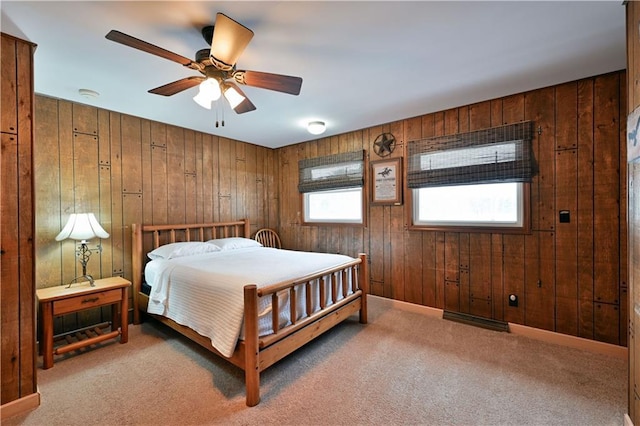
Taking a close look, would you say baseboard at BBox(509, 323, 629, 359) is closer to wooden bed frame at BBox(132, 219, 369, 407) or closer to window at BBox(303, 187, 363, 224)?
wooden bed frame at BBox(132, 219, 369, 407)

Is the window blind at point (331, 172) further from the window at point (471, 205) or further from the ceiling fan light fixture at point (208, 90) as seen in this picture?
the ceiling fan light fixture at point (208, 90)

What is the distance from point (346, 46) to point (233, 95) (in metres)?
0.89

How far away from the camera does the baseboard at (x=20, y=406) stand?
1.69m

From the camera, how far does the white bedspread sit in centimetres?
200

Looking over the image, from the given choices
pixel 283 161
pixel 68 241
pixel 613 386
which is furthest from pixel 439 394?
pixel 283 161

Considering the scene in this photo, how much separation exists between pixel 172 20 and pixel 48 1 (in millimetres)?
623

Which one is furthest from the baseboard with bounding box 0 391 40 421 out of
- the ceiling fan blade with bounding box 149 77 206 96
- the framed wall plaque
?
the framed wall plaque

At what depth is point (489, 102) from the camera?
2.91 meters

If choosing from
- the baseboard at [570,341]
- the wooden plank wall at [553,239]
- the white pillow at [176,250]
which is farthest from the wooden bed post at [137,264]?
the baseboard at [570,341]

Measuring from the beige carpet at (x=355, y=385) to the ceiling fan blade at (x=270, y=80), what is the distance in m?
2.14

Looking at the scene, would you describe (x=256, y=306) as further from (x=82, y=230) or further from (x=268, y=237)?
(x=268, y=237)

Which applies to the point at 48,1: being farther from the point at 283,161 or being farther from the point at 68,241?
the point at 283,161

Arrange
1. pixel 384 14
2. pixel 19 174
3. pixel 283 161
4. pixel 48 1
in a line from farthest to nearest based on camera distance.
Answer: pixel 283 161 < pixel 19 174 < pixel 384 14 < pixel 48 1

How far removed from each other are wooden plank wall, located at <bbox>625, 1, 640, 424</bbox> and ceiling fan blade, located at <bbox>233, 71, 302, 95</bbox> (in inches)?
72.4
